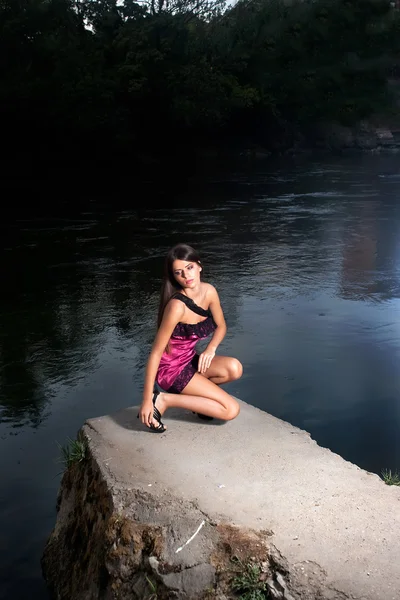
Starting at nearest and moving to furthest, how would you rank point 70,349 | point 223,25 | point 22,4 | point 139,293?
point 70,349 < point 139,293 < point 22,4 < point 223,25

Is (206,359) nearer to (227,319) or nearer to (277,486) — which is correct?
(277,486)

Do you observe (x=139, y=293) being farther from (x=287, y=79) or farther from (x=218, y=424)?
(x=287, y=79)

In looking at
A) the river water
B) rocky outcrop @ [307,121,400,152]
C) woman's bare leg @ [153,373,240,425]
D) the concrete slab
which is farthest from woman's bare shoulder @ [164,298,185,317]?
rocky outcrop @ [307,121,400,152]

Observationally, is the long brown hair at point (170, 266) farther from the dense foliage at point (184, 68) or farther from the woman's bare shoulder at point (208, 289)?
the dense foliage at point (184, 68)

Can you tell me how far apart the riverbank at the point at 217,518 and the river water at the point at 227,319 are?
1.65ft

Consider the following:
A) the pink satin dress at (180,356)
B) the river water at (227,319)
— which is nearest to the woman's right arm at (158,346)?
the pink satin dress at (180,356)

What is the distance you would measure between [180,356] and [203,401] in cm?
28

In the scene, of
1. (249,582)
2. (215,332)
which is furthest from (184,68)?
(249,582)

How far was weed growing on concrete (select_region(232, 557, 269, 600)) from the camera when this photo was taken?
260cm

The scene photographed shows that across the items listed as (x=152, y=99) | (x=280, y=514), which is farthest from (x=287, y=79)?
(x=280, y=514)

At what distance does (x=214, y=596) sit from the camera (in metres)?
2.65

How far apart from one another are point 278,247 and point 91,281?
328cm

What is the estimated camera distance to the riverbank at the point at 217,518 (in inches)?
105

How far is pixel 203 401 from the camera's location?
3854 millimetres
